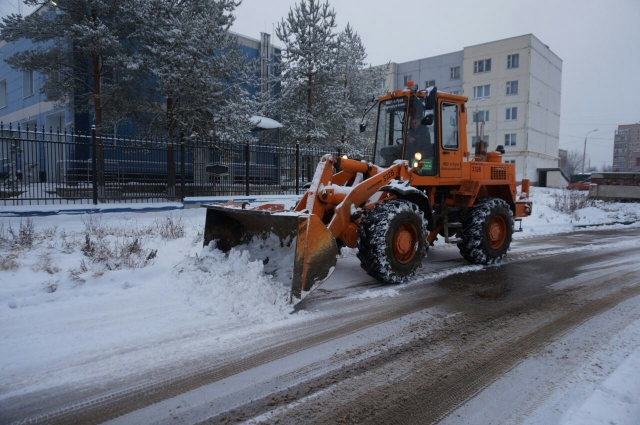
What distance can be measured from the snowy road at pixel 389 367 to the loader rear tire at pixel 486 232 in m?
1.56

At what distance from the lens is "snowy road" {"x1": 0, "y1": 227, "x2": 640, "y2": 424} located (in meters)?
2.65

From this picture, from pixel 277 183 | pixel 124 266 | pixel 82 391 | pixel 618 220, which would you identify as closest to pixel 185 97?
pixel 277 183

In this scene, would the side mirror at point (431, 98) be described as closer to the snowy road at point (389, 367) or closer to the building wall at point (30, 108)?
the snowy road at point (389, 367)

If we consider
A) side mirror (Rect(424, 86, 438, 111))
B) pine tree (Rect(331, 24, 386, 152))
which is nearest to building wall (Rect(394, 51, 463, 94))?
pine tree (Rect(331, 24, 386, 152))

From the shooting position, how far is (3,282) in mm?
4777

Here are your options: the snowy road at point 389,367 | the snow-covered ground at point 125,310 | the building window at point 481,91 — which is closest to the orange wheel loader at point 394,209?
the snow-covered ground at point 125,310

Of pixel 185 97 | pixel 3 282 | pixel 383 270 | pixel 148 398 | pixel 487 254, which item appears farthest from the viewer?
pixel 185 97

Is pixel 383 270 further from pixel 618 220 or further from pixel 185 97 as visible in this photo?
pixel 618 220

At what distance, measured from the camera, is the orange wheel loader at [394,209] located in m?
4.82

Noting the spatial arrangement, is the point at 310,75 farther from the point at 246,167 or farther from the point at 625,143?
the point at 625,143

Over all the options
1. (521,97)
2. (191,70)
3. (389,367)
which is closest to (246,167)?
(191,70)

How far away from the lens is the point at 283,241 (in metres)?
5.13

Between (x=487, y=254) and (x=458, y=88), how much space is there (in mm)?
44974

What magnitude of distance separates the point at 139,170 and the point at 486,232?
10.7 meters
